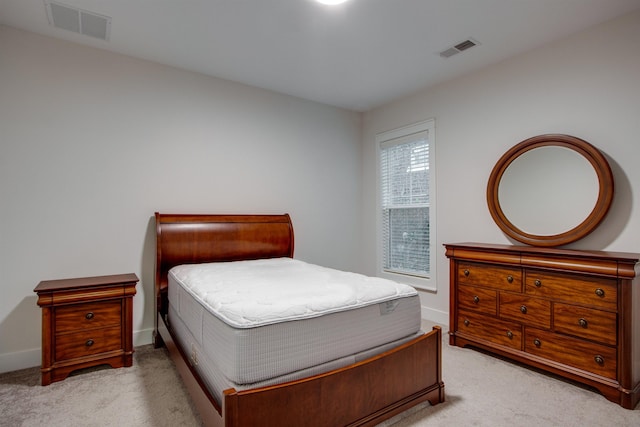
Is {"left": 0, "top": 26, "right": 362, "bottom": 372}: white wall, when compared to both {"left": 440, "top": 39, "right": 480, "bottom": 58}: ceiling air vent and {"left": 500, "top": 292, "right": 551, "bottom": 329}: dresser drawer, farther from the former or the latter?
{"left": 500, "top": 292, "right": 551, "bottom": 329}: dresser drawer

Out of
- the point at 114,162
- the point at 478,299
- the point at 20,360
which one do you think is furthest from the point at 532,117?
the point at 20,360

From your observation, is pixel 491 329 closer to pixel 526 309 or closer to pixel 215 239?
pixel 526 309

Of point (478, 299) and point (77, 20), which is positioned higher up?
point (77, 20)

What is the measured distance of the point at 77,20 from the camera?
2432 millimetres

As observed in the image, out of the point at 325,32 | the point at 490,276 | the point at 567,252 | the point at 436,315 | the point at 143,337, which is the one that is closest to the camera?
the point at 567,252

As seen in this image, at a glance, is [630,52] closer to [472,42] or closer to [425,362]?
[472,42]

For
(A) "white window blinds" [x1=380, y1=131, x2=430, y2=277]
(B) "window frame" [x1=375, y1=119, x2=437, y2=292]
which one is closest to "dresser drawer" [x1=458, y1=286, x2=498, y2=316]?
(B) "window frame" [x1=375, y1=119, x2=437, y2=292]

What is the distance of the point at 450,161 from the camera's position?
352 cm

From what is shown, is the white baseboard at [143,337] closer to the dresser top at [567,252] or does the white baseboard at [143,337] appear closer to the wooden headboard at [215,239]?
the wooden headboard at [215,239]

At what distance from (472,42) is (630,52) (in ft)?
3.47

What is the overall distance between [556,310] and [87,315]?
329 cm

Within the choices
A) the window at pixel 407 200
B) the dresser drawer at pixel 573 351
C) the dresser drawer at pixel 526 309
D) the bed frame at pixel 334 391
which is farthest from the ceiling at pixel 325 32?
the dresser drawer at pixel 573 351

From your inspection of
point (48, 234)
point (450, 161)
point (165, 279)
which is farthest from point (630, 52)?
point (48, 234)

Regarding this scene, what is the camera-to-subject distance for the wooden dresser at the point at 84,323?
7.36ft
